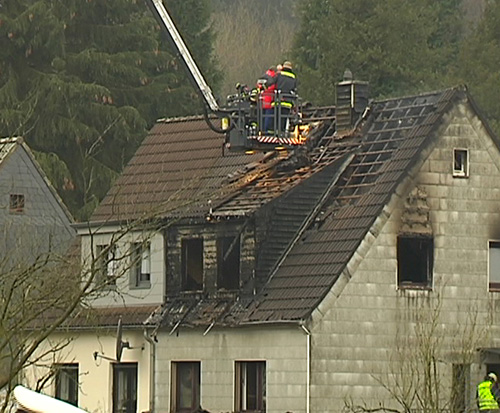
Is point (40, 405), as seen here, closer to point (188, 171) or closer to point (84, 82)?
point (188, 171)

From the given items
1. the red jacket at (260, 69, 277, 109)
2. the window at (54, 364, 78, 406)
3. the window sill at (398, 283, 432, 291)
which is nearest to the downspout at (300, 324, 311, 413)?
A: the window sill at (398, 283, 432, 291)

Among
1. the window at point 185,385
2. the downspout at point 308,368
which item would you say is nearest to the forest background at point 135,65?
the window at point 185,385

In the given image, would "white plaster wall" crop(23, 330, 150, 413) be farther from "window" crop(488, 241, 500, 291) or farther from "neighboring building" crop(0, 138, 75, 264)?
"neighboring building" crop(0, 138, 75, 264)

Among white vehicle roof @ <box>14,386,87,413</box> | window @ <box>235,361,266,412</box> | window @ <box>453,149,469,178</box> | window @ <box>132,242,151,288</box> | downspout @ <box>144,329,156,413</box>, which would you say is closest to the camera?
white vehicle roof @ <box>14,386,87,413</box>

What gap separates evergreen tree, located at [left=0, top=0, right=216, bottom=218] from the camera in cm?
6769

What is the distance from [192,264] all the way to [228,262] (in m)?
1.31

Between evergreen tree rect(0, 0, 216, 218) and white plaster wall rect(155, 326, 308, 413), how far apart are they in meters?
26.0

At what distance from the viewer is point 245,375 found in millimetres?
38156

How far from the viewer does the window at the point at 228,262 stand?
39.1m

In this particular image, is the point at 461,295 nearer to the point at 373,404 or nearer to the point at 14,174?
the point at 373,404

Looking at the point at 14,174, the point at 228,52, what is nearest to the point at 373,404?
the point at 14,174

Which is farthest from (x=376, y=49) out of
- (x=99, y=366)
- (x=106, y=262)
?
(x=106, y=262)

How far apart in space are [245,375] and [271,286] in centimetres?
182

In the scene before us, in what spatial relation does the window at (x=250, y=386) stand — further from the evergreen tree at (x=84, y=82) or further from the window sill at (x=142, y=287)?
the evergreen tree at (x=84, y=82)
